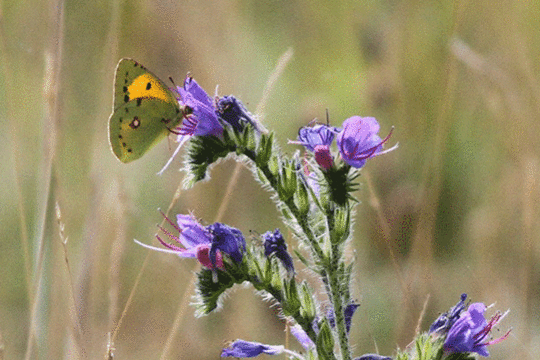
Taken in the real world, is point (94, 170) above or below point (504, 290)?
above

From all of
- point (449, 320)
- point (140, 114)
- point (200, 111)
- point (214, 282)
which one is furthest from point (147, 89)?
point (449, 320)

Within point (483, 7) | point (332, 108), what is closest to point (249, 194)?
point (332, 108)

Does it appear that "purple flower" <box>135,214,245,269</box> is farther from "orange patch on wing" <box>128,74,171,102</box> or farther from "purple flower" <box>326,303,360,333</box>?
"orange patch on wing" <box>128,74,171,102</box>

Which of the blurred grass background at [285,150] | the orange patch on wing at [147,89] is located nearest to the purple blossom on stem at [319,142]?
the orange patch on wing at [147,89]

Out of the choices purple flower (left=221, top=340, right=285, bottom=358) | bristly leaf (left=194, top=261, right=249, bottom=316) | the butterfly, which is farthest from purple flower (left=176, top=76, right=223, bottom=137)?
purple flower (left=221, top=340, right=285, bottom=358)

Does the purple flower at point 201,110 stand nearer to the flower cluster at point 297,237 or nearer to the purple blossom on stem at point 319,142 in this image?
the flower cluster at point 297,237

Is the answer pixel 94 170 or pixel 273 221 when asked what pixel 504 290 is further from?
pixel 94 170
